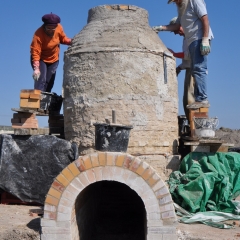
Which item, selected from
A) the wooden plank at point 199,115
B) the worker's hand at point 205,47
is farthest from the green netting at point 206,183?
the worker's hand at point 205,47

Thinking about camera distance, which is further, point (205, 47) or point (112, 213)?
point (112, 213)

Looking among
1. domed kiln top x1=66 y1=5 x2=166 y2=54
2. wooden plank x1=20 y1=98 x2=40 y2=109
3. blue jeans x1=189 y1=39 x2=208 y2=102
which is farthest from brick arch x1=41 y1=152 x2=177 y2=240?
blue jeans x1=189 y1=39 x2=208 y2=102

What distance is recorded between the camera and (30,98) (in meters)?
7.11

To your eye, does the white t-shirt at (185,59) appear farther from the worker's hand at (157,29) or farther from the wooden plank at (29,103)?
the wooden plank at (29,103)

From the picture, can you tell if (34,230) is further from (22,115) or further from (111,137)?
(22,115)

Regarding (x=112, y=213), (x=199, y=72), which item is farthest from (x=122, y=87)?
(x=112, y=213)

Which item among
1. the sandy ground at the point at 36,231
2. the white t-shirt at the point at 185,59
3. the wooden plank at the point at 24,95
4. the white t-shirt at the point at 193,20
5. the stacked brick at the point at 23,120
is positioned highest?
the white t-shirt at the point at 193,20

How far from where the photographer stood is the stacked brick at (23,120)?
7.05 meters

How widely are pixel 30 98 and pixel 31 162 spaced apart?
3.50 ft

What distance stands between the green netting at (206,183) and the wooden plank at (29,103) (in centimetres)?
254

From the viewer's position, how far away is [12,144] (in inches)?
277

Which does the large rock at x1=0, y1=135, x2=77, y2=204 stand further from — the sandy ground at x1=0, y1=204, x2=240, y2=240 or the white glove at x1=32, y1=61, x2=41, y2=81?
the white glove at x1=32, y1=61, x2=41, y2=81

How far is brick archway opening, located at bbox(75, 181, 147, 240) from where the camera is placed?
22.1 feet

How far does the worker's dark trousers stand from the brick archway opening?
80.6 inches
